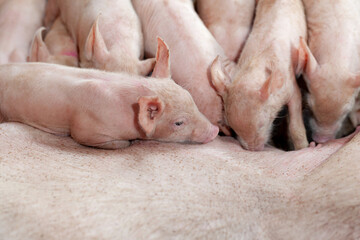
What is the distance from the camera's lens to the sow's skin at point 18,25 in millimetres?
2938

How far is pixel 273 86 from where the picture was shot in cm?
228

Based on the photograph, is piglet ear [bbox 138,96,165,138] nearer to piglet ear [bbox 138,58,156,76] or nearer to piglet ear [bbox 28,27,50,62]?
piglet ear [bbox 138,58,156,76]

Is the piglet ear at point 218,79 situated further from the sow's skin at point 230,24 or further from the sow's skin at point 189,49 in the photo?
the sow's skin at point 230,24

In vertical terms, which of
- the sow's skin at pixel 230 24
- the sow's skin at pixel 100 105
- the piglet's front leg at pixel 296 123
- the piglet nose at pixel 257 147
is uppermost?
the sow's skin at pixel 230 24

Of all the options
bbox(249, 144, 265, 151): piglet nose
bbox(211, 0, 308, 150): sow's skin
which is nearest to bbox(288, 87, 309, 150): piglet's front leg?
bbox(211, 0, 308, 150): sow's skin

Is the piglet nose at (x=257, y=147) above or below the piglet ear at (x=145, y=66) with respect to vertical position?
below

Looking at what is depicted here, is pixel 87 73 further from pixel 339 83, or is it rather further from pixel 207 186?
pixel 339 83

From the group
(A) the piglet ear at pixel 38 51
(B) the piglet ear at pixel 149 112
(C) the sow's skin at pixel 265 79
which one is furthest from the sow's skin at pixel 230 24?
(A) the piglet ear at pixel 38 51

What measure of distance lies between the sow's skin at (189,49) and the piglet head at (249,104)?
84 mm

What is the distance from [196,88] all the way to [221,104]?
0.18m

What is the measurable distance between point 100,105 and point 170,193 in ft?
2.04

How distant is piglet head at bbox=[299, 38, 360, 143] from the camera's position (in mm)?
2344

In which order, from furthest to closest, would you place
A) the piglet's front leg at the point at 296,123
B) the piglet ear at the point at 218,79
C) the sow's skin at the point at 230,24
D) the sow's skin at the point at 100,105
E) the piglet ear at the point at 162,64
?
1. the sow's skin at the point at 230,24
2. the piglet's front leg at the point at 296,123
3. the piglet ear at the point at 218,79
4. the piglet ear at the point at 162,64
5. the sow's skin at the point at 100,105

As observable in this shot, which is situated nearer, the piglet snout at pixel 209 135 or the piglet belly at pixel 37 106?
the piglet belly at pixel 37 106
